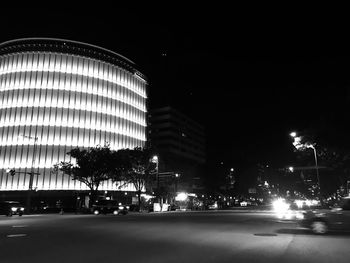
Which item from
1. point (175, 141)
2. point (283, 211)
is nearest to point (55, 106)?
point (175, 141)

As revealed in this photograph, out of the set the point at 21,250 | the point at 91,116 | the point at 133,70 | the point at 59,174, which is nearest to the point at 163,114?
the point at 133,70

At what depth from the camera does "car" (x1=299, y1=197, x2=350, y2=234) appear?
15938 mm

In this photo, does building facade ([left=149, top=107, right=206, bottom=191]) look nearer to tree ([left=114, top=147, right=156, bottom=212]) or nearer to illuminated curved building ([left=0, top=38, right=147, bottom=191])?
illuminated curved building ([left=0, top=38, right=147, bottom=191])

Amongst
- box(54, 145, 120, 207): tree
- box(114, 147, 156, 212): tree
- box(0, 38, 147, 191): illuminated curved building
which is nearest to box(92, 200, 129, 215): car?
box(54, 145, 120, 207): tree

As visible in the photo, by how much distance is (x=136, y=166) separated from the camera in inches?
2454

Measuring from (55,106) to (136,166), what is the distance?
34.1m

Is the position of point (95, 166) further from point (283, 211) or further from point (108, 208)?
point (283, 211)

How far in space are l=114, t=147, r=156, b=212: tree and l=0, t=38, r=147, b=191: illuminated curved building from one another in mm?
23214

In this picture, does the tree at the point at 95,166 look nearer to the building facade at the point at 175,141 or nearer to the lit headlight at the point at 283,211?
the lit headlight at the point at 283,211

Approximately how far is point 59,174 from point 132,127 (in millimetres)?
26906

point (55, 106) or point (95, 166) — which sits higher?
point (55, 106)

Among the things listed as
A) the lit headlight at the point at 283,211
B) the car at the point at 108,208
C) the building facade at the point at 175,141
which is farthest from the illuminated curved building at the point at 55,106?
the lit headlight at the point at 283,211

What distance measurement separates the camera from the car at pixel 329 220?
15938 millimetres

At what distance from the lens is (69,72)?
88.0m
